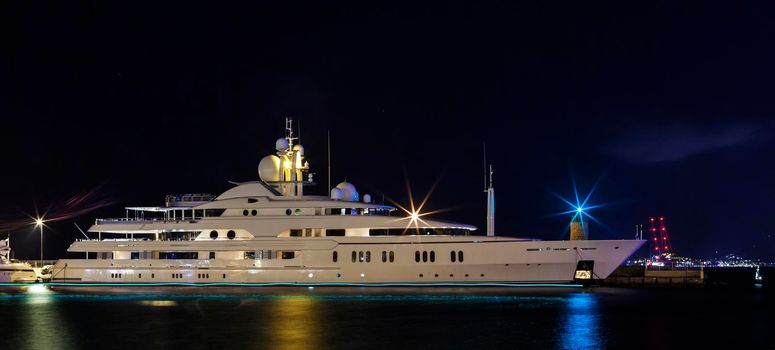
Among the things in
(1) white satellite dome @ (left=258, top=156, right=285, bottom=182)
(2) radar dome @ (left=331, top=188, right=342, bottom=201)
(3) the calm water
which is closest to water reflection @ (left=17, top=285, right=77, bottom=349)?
(3) the calm water

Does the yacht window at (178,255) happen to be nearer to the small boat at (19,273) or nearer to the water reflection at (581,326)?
the small boat at (19,273)

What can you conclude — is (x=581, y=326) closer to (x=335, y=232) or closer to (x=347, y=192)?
(x=335, y=232)

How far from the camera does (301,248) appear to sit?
2041 inches

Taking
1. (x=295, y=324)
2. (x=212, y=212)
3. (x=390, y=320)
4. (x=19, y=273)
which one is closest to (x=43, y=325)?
(x=295, y=324)

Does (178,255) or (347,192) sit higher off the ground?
(347,192)

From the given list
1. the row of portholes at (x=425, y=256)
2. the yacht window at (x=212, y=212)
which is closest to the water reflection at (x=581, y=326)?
the row of portholes at (x=425, y=256)

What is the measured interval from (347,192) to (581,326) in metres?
26.7

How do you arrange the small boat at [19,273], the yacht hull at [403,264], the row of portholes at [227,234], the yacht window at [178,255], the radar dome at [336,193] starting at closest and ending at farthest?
1. the yacht hull at [403,264]
2. the row of portholes at [227,234]
3. the yacht window at [178,255]
4. the radar dome at [336,193]
5. the small boat at [19,273]

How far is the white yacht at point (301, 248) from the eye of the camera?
49.3 m

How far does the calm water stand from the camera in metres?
27.9

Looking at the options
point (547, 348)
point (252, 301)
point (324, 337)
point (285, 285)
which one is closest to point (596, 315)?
point (547, 348)

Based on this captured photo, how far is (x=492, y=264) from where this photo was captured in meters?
49.3

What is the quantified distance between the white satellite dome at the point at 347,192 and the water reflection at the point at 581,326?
1799 centimetres

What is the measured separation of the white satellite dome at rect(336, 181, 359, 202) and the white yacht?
0.22 ft
